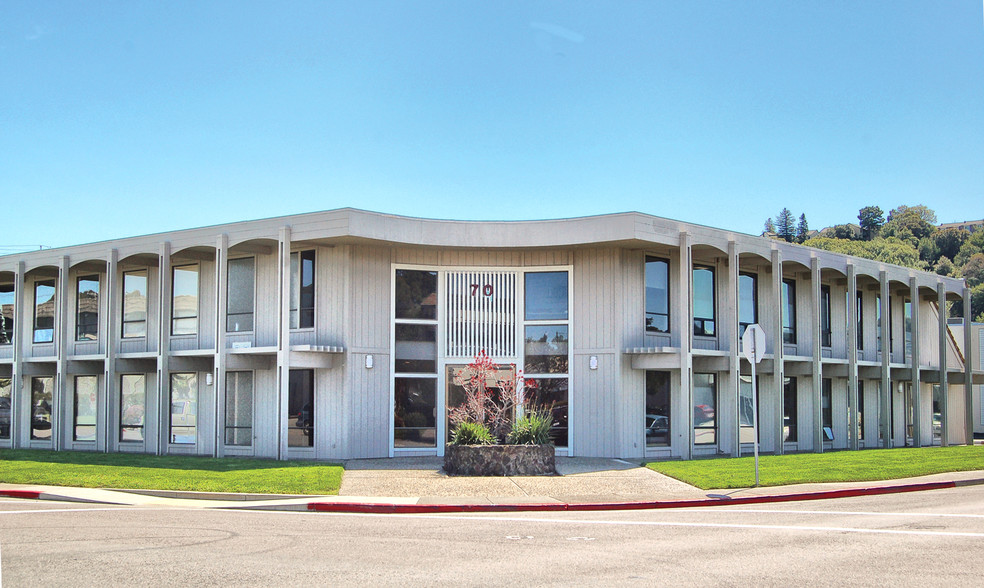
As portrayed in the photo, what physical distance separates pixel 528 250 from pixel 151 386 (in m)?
11.9

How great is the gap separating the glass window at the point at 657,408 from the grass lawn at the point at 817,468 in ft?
6.23

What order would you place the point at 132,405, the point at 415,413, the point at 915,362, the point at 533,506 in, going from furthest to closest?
the point at 915,362 < the point at 132,405 < the point at 415,413 < the point at 533,506

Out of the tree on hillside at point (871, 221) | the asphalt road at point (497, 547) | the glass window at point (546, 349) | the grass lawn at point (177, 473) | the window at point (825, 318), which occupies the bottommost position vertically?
the grass lawn at point (177, 473)

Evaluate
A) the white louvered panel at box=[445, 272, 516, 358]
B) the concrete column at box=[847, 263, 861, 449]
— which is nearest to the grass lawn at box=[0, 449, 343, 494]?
the white louvered panel at box=[445, 272, 516, 358]

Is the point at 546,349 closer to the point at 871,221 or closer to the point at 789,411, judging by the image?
the point at 789,411

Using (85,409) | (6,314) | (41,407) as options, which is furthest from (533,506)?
(6,314)

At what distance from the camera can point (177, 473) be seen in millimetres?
19031

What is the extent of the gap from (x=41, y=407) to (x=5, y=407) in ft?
6.42

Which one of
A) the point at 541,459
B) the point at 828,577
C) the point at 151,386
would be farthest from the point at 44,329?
the point at 828,577

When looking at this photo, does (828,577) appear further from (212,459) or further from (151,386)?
(151,386)

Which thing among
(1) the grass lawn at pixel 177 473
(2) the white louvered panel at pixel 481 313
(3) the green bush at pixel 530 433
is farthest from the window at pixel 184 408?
(3) the green bush at pixel 530 433

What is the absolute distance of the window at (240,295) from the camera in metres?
24.6

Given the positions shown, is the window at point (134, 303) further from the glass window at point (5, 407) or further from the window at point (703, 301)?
the window at point (703, 301)

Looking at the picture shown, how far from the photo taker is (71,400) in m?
28.1
